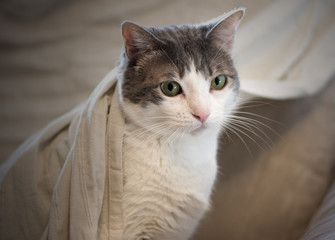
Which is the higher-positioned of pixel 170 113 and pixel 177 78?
pixel 177 78

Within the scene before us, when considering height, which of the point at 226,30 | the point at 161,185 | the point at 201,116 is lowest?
the point at 161,185

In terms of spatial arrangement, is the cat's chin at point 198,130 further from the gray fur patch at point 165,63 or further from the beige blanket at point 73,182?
the beige blanket at point 73,182

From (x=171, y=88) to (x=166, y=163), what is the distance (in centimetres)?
34

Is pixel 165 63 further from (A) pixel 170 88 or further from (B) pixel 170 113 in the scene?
(B) pixel 170 113

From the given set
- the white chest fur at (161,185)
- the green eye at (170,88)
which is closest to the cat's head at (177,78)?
the green eye at (170,88)

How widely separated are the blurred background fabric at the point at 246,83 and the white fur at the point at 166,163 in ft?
2.05

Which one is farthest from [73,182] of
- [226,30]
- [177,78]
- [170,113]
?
[226,30]

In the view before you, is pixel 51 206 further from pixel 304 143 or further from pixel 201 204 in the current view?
pixel 304 143

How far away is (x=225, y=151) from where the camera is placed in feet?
7.32

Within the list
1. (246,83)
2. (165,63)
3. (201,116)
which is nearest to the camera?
(201,116)

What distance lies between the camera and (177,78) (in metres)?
1.31

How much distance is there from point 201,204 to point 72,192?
→ 1.95 feet

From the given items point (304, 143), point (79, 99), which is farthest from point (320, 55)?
point (79, 99)

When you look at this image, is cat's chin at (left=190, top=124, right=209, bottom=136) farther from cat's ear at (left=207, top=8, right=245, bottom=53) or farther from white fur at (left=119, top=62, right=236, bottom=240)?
cat's ear at (left=207, top=8, right=245, bottom=53)
